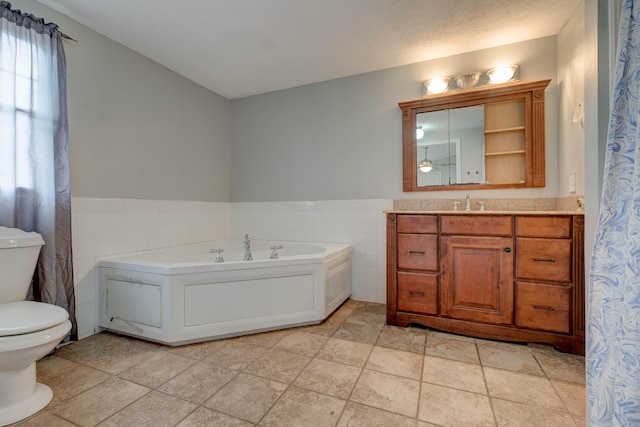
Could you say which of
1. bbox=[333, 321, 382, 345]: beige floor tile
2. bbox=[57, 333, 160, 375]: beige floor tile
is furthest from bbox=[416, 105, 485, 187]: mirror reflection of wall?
bbox=[57, 333, 160, 375]: beige floor tile

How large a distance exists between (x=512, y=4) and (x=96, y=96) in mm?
3150

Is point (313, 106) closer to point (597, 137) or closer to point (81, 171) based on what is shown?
point (81, 171)

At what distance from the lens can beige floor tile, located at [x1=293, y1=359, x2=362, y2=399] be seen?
1.52 m

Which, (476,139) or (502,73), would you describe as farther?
(476,139)

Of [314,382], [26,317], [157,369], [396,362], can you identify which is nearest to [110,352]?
[157,369]

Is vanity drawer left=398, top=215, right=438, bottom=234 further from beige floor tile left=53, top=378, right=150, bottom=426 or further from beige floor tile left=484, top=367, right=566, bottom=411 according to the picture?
beige floor tile left=53, top=378, right=150, bottom=426

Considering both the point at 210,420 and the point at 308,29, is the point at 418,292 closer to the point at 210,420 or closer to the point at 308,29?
the point at 210,420

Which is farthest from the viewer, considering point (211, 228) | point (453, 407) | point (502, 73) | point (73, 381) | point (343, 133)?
point (211, 228)

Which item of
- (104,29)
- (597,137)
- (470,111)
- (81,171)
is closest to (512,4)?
(470,111)

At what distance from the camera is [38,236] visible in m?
1.69

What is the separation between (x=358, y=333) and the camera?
86.8 inches

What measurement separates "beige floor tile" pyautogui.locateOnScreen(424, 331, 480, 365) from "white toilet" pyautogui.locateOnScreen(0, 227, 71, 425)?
2.13 metres

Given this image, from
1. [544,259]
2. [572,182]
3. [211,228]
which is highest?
[572,182]

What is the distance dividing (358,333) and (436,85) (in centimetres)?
233
